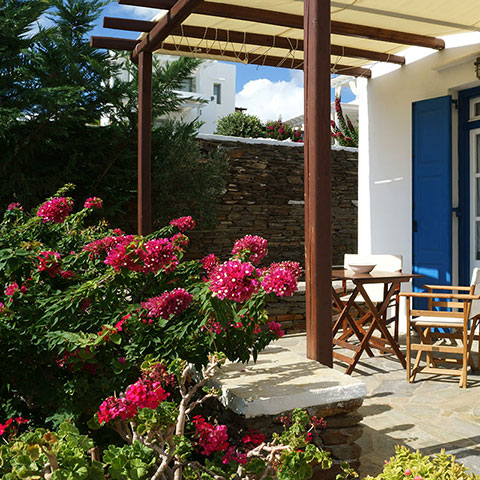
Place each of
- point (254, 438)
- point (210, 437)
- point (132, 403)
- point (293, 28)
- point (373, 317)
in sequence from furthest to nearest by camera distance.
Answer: point (293, 28), point (373, 317), point (254, 438), point (210, 437), point (132, 403)

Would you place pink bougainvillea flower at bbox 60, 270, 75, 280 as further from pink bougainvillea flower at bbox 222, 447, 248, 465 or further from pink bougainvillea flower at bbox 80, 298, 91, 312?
pink bougainvillea flower at bbox 222, 447, 248, 465

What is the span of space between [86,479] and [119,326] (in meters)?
0.63

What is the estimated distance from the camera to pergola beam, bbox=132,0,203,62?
393 centimetres

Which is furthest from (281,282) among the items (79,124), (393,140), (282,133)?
(282,133)

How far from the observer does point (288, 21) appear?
471cm

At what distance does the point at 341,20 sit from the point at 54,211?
318cm

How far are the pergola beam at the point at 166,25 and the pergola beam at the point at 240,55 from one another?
0.17m

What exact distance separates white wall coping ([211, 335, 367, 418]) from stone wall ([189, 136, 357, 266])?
5.81 m

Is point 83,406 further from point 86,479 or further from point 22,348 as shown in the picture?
point 86,479

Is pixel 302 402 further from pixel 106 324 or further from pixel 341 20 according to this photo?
pixel 341 20

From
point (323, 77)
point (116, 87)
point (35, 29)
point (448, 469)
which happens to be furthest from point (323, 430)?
point (35, 29)

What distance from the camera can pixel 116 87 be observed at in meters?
6.87

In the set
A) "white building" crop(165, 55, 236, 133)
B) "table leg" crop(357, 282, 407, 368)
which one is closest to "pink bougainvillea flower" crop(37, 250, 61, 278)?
"table leg" crop(357, 282, 407, 368)

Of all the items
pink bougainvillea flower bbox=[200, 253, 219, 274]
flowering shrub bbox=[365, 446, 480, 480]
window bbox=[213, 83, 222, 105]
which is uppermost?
window bbox=[213, 83, 222, 105]
